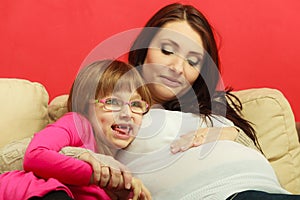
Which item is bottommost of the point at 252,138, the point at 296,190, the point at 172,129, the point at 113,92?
the point at 296,190

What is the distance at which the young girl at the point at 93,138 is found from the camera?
122 centimetres

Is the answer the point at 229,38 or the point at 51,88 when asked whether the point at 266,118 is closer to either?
the point at 229,38

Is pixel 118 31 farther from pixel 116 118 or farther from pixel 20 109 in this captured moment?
pixel 116 118

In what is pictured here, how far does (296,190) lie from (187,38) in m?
0.60

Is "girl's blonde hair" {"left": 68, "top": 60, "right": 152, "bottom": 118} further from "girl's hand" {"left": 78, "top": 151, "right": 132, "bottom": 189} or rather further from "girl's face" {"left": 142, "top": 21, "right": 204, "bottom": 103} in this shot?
"girl's hand" {"left": 78, "top": 151, "right": 132, "bottom": 189}

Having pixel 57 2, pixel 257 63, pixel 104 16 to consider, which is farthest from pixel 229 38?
pixel 57 2

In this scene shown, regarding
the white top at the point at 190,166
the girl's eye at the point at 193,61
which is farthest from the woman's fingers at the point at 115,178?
the girl's eye at the point at 193,61

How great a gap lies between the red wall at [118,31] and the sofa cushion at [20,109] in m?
0.34

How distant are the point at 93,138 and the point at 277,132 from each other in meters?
0.67

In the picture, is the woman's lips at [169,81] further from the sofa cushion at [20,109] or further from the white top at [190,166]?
the sofa cushion at [20,109]

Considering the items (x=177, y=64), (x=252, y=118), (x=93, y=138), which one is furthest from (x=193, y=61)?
(x=93, y=138)

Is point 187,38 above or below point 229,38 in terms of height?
above

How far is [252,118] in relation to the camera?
1806mm

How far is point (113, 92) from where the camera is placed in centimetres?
144
